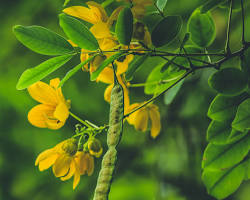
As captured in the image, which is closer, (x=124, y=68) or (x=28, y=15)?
(x=124, y=68)

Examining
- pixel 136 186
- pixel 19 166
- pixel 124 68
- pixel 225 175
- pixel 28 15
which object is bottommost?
pixel 136 186

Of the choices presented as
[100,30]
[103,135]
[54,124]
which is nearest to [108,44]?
[100,30]

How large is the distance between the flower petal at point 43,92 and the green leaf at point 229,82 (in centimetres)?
21

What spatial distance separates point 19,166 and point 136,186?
46 cm

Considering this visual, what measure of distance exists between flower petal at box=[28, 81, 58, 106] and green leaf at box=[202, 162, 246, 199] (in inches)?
10.7

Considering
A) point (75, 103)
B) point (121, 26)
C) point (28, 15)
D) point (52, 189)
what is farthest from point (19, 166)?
point (121, 26)

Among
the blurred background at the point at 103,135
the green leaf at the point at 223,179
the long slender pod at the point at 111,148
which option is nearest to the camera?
the long slender pod at the point at 111,148

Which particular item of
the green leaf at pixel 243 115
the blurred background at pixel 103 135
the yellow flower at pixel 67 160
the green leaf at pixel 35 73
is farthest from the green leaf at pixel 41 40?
the blurred background at pixel 103 135

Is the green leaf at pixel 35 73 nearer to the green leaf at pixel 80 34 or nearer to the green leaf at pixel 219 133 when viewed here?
the green leaf at pixel 80 34

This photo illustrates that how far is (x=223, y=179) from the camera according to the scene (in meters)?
0.55

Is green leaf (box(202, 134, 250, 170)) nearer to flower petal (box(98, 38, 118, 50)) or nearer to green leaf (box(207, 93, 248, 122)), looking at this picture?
green leaf (box(207, 93, 248, 122))

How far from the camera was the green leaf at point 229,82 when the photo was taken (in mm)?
416

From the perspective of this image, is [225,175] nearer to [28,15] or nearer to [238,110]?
[238,110]

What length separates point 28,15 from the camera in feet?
4.53
